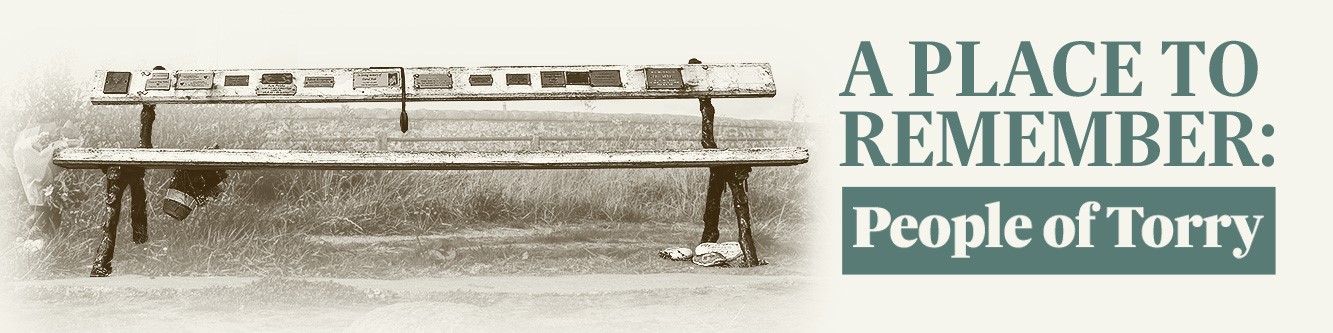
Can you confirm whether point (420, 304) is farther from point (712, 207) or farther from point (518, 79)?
point (712, 207)

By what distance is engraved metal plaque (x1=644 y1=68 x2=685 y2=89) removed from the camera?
17.3 ft

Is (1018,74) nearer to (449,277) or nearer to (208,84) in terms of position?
(449,277)

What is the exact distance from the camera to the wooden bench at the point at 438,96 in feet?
15.8

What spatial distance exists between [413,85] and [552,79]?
1.99 ft

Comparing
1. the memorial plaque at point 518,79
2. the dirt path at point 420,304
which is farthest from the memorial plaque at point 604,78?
the dirt path at point 420,304

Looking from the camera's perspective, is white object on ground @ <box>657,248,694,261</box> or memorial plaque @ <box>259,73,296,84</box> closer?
memorial plaque @ <box>259,73,296,84</box>

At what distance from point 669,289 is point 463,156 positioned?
1013 millimetres

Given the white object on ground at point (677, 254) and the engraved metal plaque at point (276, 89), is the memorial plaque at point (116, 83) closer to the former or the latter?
the engraved metal plaque at point (276, 89)

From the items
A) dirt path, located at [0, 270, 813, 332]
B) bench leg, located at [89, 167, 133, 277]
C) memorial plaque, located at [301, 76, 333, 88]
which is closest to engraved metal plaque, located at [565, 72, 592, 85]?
dirt path, located at [0, 270, 813, 332]

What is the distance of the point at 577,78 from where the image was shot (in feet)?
17.4

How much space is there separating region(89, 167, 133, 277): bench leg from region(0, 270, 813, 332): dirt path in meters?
0.10

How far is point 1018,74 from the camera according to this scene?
529 centimetres

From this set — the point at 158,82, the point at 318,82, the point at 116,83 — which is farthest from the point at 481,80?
the point at 116,83

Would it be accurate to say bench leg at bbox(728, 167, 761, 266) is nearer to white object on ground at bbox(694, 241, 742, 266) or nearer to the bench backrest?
white object on ground at bbox(694, 241, 742, 266)
